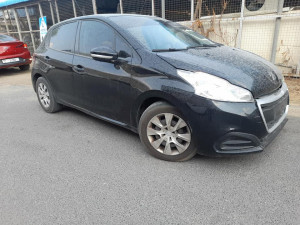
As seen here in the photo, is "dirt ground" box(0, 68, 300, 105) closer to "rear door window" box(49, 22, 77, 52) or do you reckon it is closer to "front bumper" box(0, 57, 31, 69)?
"front bumper" box(0, 57, 31, 69)

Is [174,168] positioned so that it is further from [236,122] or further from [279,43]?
[279,43]

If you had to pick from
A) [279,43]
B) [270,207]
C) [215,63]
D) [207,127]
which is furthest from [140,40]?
[279,43]

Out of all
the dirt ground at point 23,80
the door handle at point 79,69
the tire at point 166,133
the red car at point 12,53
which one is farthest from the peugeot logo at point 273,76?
the red car at point 12,53

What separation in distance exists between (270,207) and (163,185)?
95cm

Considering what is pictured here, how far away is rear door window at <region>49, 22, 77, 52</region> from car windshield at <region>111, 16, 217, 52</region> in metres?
0.90

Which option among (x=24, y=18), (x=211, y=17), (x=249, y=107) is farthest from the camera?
(x=24, y=18)

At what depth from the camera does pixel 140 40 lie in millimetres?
2816

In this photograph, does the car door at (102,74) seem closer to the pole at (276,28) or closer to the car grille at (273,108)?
the car grille at (273,108)

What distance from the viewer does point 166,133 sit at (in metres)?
2.62

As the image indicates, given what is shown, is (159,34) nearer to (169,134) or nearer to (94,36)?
(94,36)

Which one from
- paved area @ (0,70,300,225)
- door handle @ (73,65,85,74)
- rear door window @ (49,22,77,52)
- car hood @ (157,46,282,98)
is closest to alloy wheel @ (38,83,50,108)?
rear door window @ (49,22,77,52)

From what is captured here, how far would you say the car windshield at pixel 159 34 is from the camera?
289cm

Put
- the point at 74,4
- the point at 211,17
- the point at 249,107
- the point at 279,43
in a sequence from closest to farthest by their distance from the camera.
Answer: the point at 249,107 < the point at 279,43 < the point at 211,17 < the point at 74,4

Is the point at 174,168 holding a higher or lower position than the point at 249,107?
lower
